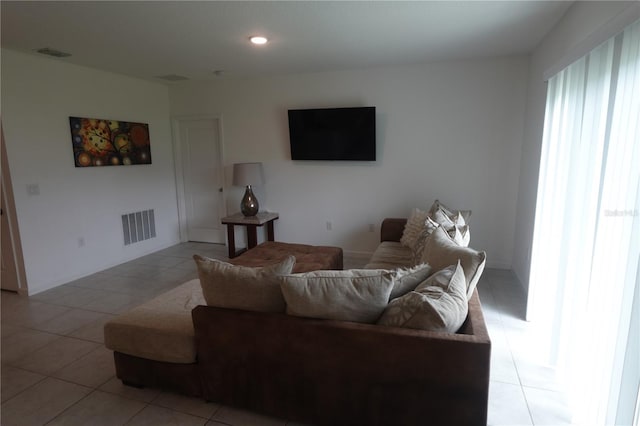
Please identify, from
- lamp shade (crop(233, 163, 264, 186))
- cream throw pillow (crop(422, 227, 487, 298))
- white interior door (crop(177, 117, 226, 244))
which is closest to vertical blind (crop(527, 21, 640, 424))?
cream throw pillow (crop(422, 227, 487, 298))

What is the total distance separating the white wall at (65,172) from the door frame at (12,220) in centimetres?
4

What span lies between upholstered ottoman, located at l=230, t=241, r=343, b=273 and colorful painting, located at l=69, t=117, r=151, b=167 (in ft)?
7.74

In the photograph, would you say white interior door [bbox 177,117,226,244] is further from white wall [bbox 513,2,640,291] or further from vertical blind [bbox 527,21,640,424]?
vertical blind [bbox 527,21,640,424]

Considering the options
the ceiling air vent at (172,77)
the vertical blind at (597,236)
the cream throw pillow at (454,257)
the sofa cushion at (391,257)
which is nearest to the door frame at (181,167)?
the ceiling air vent at (172,77)

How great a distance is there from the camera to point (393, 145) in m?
4.51

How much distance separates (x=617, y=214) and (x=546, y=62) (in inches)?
82.4

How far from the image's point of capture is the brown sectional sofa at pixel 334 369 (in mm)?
1514

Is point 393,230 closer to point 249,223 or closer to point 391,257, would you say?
point 391,257

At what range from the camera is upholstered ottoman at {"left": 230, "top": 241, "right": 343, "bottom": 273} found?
3207mm

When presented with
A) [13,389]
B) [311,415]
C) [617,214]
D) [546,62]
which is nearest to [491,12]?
[546,62]

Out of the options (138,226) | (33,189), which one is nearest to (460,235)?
(33,189)

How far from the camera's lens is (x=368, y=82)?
446cm

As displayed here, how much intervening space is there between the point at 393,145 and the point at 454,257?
2780 millimetres

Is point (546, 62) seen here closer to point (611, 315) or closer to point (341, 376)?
point (611, 315)
